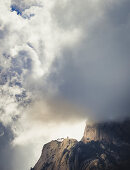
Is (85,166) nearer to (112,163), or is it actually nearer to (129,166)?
(112,163)

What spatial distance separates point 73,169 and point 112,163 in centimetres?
5736

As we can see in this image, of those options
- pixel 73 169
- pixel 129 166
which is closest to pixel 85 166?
pixel 73 169

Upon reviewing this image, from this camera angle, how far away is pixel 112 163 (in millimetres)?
197625

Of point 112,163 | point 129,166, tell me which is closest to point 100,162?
point 112,163

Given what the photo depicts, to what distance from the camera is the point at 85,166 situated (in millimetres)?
193750

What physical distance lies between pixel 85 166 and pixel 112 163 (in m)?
40.0

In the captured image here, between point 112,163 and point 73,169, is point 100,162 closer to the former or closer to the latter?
point 112,163

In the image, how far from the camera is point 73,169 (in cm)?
19950

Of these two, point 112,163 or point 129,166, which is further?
point 112,163

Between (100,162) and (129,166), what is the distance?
38049 millimetres

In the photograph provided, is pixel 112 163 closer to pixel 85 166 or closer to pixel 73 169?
pixel 85 166

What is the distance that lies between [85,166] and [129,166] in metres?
59.2

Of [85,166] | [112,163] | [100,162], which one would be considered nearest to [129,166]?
[112,163]

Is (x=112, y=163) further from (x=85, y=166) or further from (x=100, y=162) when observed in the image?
(x=85, y=166)
